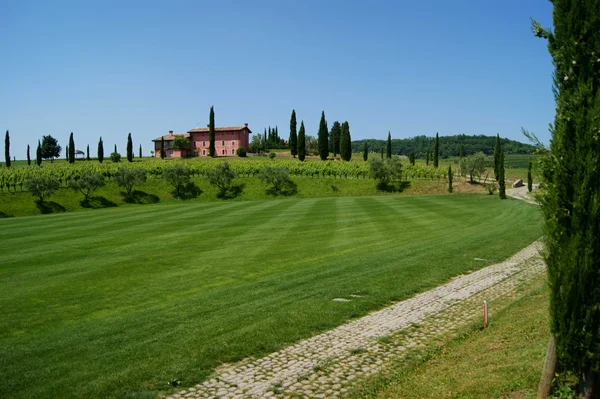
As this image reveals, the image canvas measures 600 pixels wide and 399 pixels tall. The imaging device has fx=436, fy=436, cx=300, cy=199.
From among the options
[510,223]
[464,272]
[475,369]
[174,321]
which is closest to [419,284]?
[464,272]

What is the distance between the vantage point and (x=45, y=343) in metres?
10.7

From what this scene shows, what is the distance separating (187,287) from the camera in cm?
1612

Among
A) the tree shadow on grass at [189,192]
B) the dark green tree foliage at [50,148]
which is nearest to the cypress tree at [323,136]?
the tree shadow on grass at [189,192]

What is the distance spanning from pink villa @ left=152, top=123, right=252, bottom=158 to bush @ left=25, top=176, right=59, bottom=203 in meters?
60.2

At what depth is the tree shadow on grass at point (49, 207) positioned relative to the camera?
6341 cm

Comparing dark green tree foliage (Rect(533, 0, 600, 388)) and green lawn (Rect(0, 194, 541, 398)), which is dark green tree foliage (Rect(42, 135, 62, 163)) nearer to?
green lawn (Rect(0, 194, 541, 398))

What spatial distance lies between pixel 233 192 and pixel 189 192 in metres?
8.05

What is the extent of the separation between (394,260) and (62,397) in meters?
14.9

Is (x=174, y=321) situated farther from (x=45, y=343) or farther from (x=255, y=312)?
(x=45, y=343)

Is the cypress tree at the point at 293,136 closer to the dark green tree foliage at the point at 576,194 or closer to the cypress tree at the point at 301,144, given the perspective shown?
the cypress tree at the point at 301,144

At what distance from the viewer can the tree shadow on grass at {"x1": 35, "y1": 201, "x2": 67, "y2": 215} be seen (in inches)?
2496

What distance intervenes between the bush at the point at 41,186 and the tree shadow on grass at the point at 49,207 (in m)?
0.85

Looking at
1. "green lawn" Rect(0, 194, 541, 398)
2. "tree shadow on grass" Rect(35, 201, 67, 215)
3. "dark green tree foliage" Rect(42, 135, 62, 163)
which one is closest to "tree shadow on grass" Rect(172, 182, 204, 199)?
"tree shadow on grass" Rect(35, 201, 67, 215)

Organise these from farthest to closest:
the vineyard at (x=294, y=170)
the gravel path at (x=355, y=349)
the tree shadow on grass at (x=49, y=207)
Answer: the vineyard at (x=294, y=170) → the tree shadow on grass at (x=49, y=207) → the gravel path at (x=355, y=349)
